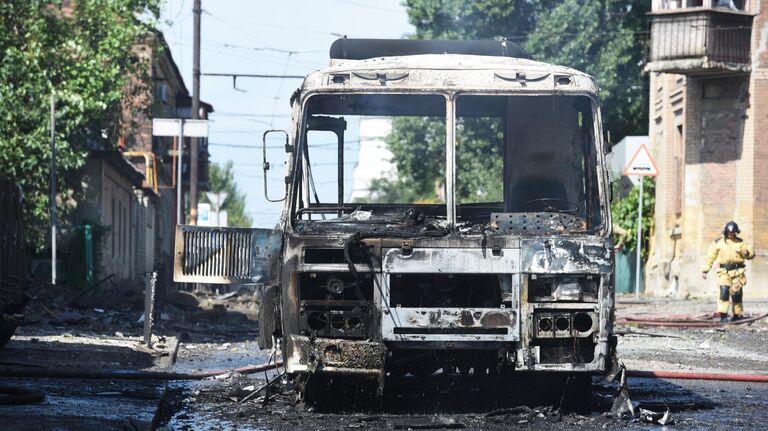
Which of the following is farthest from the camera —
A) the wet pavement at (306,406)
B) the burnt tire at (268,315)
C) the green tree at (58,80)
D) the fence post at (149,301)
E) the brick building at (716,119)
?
the brick building at (716,119)

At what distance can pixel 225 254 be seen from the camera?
31.6 ft

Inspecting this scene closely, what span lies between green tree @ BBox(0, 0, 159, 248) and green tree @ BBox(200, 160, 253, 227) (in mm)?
65260

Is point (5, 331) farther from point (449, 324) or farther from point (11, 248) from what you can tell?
point (449, 324)

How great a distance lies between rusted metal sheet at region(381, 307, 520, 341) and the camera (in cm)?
898

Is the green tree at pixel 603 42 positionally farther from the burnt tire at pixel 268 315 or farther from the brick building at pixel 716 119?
the burnt tire at pixel 268 315

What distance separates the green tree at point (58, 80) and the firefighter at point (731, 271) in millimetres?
13323

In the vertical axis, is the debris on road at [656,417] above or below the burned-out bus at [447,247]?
below

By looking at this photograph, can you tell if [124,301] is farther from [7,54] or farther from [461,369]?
[461,369]

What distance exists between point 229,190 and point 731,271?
81.3 m

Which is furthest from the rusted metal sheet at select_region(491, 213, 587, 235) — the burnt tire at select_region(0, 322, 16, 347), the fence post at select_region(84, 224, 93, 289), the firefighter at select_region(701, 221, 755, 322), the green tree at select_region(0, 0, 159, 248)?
the fence post at select_region(84, 224, 93, 289)

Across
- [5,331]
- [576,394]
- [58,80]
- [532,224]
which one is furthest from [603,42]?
[532,224]

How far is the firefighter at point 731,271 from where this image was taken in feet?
65.5

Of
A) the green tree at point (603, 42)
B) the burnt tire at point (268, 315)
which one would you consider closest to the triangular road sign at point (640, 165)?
the burnt tire at point (268, 315)

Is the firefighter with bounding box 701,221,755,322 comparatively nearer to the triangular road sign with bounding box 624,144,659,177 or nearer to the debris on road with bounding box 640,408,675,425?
the triangular road sign with bounding box 624,144,659,177
